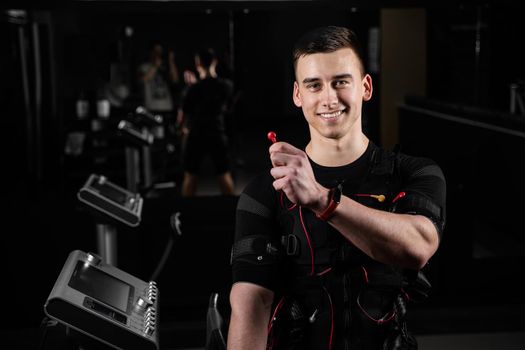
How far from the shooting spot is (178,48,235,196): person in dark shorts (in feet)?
18.5

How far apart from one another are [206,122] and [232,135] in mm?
278

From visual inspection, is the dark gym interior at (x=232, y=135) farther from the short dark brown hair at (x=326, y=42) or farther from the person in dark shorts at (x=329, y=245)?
the short dark brown hair at (x=326, y=42)

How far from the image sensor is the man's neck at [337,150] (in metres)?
1.58

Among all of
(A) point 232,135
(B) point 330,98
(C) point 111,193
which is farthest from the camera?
(A) point 232,135

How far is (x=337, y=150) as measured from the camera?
1587mm

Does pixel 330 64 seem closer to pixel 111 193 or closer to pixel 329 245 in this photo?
pixel 329 245

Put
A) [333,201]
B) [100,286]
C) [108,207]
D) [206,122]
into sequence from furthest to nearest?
[206,122], [108,207], [100,286], [333,201]

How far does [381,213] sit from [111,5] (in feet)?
11.4

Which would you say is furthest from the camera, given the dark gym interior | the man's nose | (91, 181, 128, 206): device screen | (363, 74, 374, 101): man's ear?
the dark gym interior

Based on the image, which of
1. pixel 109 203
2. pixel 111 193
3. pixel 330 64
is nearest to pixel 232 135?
pixel 111 193

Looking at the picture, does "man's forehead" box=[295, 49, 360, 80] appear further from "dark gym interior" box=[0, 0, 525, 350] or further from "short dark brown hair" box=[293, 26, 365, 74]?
"dark gym interior" box=[0, 0, 525, 350]

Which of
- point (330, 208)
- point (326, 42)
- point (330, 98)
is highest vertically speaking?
point (326, 42)

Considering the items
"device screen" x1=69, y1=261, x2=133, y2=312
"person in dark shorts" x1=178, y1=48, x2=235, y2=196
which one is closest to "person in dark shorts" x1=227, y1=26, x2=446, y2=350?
"device screen" x1=69, y1=261, x2=133, y2=312

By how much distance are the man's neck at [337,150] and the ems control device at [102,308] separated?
52 centimetres
